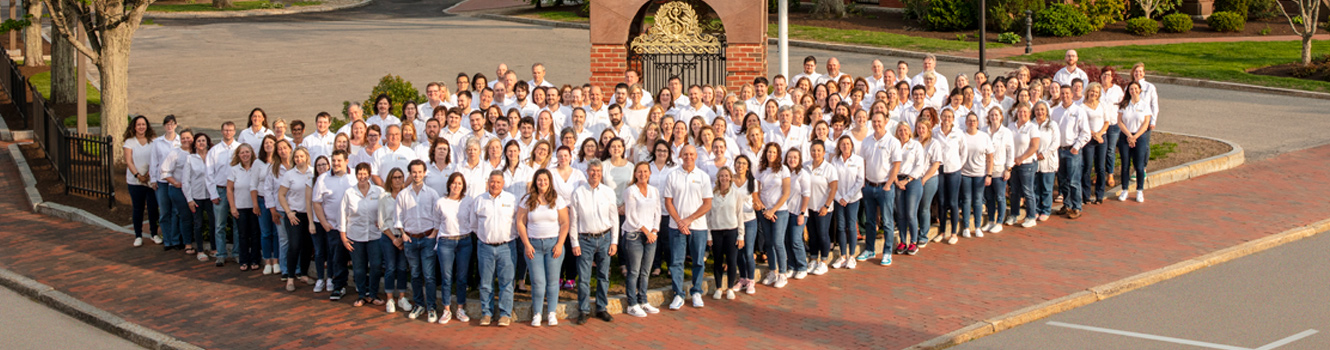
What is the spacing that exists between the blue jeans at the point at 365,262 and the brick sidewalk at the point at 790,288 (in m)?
0.21

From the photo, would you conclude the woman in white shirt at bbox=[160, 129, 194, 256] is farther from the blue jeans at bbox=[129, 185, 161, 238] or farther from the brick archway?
the brick archway

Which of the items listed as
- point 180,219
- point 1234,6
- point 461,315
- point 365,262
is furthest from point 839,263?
point 1234,6

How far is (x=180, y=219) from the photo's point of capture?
506 inches

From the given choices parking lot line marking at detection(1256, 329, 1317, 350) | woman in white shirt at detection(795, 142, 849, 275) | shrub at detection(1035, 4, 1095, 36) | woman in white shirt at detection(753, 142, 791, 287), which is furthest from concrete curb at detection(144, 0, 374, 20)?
parking lot line marking at detection(1256, 329, 1317, 350)

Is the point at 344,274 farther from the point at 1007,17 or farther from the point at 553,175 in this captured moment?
the point at 1007,17

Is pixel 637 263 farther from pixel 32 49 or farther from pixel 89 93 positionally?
pixel 32 49

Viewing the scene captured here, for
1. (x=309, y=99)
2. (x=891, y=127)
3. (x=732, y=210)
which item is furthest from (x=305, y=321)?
(x=309, y=99)

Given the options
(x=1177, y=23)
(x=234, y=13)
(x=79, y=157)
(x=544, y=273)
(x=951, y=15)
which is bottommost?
(x=544, y=273)

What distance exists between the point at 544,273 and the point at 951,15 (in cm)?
2538

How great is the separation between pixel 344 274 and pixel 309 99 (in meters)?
12.9

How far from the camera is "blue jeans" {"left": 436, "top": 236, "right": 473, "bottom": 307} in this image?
1031 centimetres

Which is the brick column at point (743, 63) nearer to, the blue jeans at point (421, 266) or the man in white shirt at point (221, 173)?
the man in white shirt at point (221, 173)

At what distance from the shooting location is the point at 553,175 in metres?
10.5

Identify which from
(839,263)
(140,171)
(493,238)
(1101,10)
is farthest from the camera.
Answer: (1101,10)
